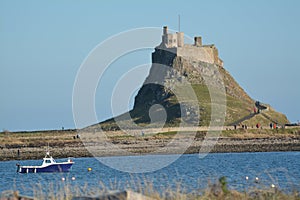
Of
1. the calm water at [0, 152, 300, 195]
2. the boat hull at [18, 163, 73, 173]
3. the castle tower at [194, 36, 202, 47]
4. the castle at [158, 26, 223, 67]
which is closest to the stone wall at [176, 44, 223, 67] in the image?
the castle at [158, 26, 223, 67]

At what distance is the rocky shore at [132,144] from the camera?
77.4m

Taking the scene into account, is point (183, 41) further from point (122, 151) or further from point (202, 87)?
point (122, 151)

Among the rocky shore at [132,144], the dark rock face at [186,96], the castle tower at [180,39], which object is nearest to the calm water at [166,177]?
the rocky shore at [132,144]

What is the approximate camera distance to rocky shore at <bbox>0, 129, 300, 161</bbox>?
254 feet

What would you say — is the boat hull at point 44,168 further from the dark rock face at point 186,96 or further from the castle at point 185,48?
the castle at point 185,48

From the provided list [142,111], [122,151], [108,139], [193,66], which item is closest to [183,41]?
[193,66]

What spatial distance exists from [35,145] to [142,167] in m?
32.1

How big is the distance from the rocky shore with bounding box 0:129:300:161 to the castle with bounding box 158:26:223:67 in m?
39.6

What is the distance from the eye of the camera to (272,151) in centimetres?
8131

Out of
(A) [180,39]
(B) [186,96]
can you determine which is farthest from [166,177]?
(A) [180,39]

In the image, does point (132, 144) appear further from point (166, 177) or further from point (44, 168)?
point (166, 177)

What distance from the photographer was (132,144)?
8175cm

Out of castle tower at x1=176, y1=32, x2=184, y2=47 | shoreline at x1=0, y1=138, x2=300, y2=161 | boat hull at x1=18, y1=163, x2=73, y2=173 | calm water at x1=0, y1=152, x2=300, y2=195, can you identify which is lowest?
calm water at x1=0, y1=152, x2=300, y2=195

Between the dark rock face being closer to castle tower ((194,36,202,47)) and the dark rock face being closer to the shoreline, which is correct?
castle tower ((194,36,202,47))
